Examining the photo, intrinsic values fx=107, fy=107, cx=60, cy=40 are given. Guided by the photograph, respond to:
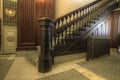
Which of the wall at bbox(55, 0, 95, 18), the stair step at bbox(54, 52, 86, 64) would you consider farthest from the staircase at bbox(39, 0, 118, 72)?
the wall at bbox(55, 0, 95, 18)

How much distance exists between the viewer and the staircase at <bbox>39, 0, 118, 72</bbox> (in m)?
2.08

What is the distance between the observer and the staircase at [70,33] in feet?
6.84

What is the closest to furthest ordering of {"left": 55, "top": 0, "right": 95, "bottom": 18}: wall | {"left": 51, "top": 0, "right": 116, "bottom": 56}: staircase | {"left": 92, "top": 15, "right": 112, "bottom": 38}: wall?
{"left": 51, "top": 0, "right": 116, "bottom": 56}: staircase < {"left": 92, "top": 15, "right": 112, "bottom": 38}: wall < {"left": 55, "top": 0, "right": 95, "bottom": 18}: wall

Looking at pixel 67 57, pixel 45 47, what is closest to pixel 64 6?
pixel 67 57

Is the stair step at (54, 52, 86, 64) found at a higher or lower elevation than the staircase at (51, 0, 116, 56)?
lower

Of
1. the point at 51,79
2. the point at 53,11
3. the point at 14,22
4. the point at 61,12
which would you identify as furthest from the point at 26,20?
the point at 51,79

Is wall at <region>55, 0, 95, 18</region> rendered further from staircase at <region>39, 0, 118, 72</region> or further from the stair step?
the stair step

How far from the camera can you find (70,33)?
3.10m

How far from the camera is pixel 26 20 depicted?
391 cm

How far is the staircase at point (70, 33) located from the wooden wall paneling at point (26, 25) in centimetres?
103

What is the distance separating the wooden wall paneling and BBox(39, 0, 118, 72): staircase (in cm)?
103

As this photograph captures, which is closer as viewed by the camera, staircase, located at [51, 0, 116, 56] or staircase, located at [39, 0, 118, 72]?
staircase, located at [39, 0, 118, 72]

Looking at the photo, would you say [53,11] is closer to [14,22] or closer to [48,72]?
[14,22]

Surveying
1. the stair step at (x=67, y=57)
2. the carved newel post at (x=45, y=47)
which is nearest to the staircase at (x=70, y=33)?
the carved newel post at (x=45, y=47)
